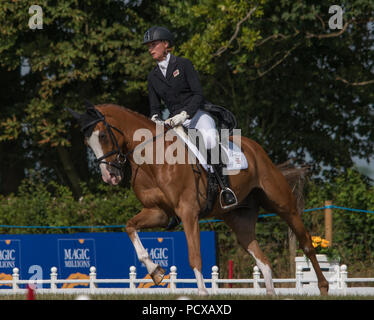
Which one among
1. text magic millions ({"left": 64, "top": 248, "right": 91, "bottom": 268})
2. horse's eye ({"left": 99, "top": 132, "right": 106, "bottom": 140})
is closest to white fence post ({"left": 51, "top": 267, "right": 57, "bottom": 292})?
text magic millions ({"left": 64, "top": 248, "right": 91, "bottom": 268})

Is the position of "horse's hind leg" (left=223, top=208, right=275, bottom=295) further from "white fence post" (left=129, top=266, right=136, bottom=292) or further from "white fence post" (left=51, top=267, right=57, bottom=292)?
"white fence post" (left=51, top=267, right=57, bottom=292)

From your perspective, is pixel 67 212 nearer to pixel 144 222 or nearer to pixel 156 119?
pixel 156 119

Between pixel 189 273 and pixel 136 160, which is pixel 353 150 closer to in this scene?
pixel 189 273

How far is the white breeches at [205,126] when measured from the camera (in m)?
9.68

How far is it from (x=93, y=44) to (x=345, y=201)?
10374 mm

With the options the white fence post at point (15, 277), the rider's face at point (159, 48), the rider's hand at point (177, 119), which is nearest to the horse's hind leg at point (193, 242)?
the rider's hand at point (177, 119)

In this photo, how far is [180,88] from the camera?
9703 mm

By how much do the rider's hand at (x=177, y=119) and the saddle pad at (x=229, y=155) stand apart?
0.47ft

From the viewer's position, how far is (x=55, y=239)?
1592cm

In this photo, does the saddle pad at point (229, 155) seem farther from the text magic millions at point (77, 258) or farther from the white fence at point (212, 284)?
the text magic millions at point (77, 258)

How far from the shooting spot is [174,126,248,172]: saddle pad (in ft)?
31.2

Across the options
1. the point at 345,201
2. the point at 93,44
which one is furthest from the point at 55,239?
the point at 93,44

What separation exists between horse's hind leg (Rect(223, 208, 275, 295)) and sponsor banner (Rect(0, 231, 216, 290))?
4.23 metres

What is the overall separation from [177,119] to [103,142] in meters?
1.03
